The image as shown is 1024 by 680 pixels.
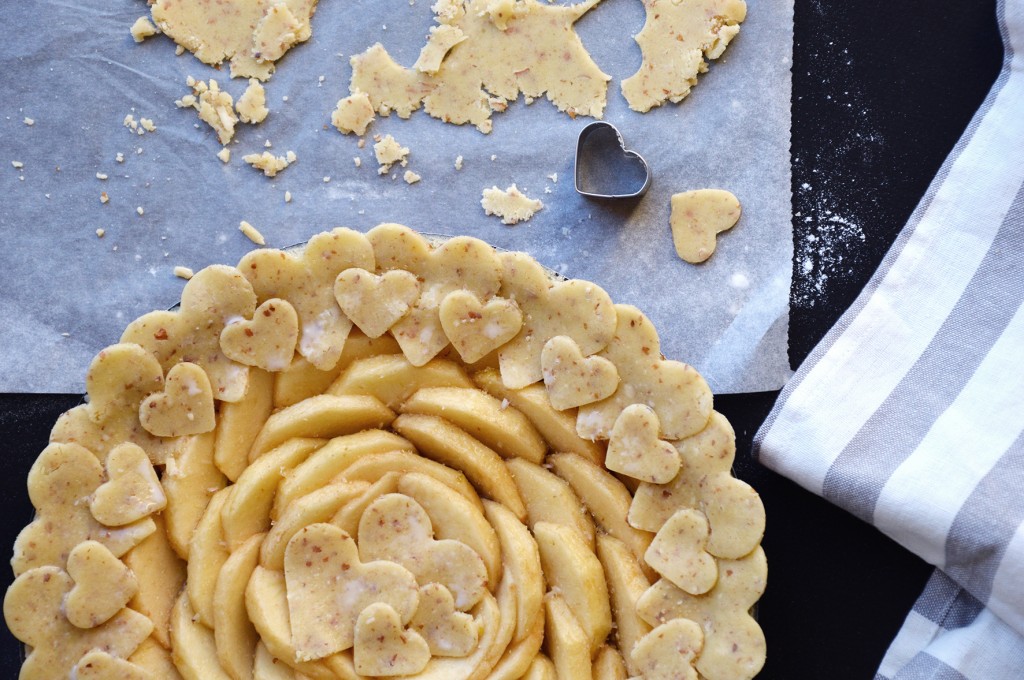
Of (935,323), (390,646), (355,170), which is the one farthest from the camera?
(355,170)

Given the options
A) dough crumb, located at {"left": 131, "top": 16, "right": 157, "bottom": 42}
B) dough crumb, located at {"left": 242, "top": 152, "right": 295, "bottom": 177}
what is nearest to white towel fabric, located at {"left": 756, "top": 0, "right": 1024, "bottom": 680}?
dough crumb, located at {"left": 242, "top": 152, "right": 295, "bottom": 177}

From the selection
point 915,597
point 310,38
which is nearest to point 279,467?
point 310,38

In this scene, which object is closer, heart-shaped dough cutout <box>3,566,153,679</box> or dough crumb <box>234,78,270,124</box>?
heart-shaped dough cutout <box>3,566,153,679</box>

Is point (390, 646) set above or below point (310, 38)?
below

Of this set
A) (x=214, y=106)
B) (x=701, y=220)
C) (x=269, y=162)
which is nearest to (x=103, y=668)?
(x=269, y=162)

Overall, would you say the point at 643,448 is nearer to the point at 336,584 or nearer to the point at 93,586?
the point at 336,584

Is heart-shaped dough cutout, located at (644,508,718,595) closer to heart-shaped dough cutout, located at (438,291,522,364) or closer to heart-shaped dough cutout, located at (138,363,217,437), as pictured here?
heart-shaped dough cutout, located at (438,291,522,364)

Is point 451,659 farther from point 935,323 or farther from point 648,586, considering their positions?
point 935,323
